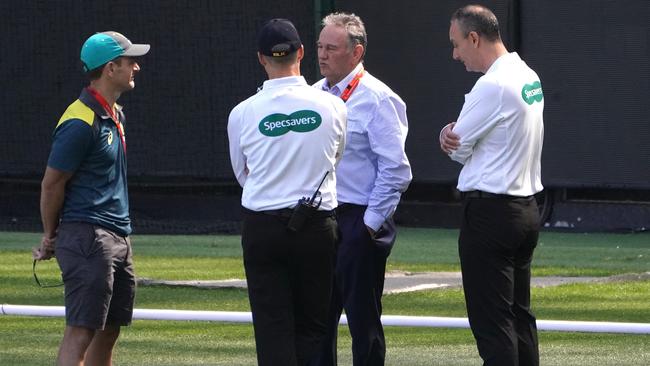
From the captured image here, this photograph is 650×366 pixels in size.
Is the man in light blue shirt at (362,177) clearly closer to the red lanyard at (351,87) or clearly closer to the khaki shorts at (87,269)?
the red lanyard at (351,87)

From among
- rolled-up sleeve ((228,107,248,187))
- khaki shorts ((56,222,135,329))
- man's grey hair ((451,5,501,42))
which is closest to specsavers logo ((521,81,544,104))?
man's grey hair ((451,5,501,42))

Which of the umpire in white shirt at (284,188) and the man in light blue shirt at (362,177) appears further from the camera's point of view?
the man in light blue shirt at (362,177)

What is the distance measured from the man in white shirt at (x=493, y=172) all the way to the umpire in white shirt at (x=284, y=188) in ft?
2.06

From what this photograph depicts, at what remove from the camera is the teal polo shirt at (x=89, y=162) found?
6.49 meters

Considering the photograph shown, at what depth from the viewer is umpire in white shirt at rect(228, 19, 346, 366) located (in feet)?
19.8

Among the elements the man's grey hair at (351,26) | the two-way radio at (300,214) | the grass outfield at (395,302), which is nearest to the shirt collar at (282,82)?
the two-way radio at (300,214)

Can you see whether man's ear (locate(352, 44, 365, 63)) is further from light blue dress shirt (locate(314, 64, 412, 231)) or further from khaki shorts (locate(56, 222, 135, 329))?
khaki shorts (locate(56, 222, 135, 329))

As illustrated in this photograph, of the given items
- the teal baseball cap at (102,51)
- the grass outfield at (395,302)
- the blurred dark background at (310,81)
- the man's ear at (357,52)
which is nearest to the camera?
the teal baseball cap at (102,51)

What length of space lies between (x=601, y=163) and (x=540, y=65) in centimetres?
135

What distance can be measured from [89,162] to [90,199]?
167 mm

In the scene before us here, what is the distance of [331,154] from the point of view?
20.2ft

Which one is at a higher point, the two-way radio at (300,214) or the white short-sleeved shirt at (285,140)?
the white short-sleeved shirt at (285,140)

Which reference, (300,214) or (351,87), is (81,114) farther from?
(351,87)

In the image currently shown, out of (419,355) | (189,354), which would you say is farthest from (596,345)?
(189,354)
